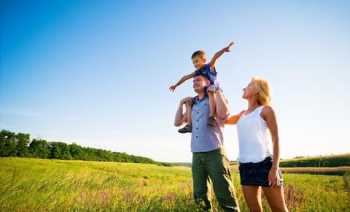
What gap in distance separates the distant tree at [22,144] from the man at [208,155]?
47.3 m

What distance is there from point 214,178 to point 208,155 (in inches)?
12.3

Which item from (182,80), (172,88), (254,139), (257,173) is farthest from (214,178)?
(182,80)

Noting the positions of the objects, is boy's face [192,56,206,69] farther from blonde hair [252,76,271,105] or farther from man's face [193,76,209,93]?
blonde hair [252,76,271,105]

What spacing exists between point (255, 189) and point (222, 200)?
603mm

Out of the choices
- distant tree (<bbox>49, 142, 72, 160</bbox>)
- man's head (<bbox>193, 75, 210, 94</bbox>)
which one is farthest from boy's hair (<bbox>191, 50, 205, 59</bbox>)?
distant tree (<bbox>49, 142, 72, 160</bbox>)

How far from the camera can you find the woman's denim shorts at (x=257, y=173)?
2617 millimetres

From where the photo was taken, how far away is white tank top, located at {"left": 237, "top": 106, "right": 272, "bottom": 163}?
2723 mm

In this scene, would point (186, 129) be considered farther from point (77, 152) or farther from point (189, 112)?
point (77, 152)

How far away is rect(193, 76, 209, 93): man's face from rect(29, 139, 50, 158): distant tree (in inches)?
1966

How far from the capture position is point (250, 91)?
300 cm

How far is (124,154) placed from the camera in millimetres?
69500

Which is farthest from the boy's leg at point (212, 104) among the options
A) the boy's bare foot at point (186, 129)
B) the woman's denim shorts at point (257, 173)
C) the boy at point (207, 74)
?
the woman's denim shorts at point (257, 173)

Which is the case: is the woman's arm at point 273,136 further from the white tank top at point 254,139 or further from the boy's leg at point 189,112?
the boy's leg at point 189,112

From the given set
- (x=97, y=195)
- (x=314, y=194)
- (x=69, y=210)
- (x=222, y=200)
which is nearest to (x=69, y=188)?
(x=97, y=195)
